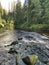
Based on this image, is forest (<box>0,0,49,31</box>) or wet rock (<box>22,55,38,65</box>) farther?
forest (<box>0,0,49,31</box>)

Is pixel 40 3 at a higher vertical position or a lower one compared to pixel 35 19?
higher

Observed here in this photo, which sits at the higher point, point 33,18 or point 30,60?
point 30,60

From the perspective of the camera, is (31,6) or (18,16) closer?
(31,6)

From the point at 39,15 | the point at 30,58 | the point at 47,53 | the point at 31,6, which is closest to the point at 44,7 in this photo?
the point at 39,15

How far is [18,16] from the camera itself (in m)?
54.3

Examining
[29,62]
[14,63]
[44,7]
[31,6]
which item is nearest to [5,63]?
[14,63]

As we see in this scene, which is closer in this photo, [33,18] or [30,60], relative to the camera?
[30,60]

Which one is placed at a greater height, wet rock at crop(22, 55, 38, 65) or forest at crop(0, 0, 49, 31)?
wet rock at crop(22, 55, 38, 65)

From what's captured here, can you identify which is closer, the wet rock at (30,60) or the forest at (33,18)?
the wet rock at (30,60)

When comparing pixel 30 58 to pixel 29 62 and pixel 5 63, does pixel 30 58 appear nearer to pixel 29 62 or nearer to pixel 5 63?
pixel 29 62

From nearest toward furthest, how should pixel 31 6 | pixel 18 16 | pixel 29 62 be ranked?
pixel 29 62, pixel 31 6, pixel 18 16

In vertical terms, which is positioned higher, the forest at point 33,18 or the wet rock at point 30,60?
the wet rock at point 30,60

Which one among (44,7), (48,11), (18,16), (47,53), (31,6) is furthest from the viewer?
(18,16)

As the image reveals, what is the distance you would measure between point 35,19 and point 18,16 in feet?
30.3
